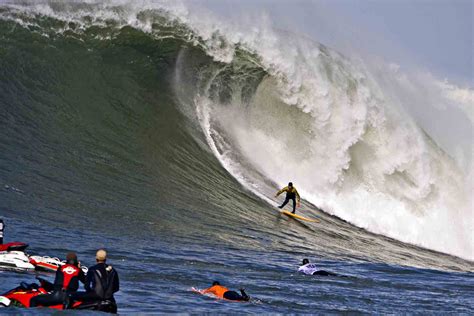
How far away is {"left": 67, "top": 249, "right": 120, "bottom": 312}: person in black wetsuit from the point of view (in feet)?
36.1

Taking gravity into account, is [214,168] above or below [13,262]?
above

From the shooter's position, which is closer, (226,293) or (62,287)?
(62,287)

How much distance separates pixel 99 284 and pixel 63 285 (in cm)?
46

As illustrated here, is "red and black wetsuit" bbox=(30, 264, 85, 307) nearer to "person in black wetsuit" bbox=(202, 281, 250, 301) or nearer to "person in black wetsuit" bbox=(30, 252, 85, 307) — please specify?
"person in black wetsuit" bbox=(30, 252, 85, 307)

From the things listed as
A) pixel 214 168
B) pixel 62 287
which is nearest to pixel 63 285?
pixel 62 287

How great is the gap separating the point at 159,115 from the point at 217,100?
7.48 feet

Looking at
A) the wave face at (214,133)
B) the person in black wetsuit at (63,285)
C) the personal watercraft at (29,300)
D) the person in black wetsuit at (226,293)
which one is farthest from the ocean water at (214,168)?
the person in black wetsuit at (63,285)

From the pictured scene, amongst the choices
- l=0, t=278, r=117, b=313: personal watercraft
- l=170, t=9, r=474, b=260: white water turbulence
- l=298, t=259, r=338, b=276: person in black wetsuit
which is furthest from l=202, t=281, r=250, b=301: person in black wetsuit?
l=170, t=9, r=474, b=260: white water turbulence

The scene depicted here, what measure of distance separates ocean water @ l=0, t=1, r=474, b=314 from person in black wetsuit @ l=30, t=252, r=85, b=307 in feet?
3.14

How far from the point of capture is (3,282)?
12.7m

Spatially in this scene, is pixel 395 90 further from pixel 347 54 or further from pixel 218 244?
pixel 218 244

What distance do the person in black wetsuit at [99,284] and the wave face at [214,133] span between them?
6.66 m

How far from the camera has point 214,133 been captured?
24.4 metres

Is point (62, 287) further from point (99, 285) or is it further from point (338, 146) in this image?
point (338, 146)
